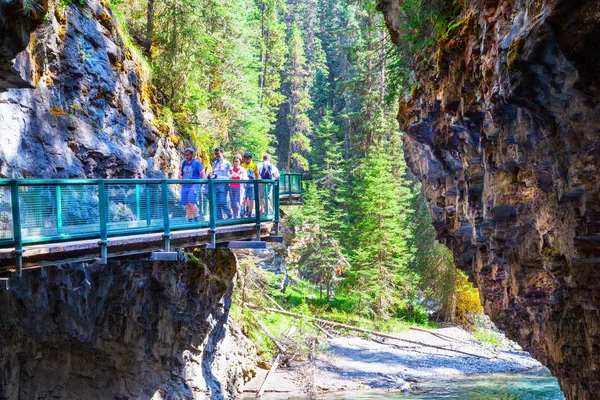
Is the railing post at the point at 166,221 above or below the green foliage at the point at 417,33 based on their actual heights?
below

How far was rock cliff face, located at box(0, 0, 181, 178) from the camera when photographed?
41.1 feet

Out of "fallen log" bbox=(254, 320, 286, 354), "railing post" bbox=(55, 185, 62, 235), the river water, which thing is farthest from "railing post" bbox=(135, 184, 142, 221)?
"fallen log" bbox=(254, 320, 286, 354)

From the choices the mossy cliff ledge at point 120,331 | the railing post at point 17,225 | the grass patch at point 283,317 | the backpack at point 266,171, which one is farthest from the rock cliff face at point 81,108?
the grass patch at point 283,317

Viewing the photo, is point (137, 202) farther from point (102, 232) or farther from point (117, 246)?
point (102, 232)

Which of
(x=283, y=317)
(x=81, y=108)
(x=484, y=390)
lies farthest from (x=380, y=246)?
(x=81, y=108)

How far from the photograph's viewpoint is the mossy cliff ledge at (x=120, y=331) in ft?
42.2

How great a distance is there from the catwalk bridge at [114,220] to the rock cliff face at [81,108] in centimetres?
221

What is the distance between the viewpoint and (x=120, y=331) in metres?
15.0

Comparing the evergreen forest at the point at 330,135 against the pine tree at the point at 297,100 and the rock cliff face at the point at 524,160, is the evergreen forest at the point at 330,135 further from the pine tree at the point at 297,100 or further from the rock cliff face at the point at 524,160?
the rock cliff face at the point at 524,160

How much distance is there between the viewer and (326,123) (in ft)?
162

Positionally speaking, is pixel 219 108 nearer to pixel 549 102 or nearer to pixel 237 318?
pixel 237 318

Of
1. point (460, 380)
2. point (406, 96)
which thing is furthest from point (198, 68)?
point (460, 380)

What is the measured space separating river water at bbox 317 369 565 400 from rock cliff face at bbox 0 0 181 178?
1107cm

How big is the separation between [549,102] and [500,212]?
15.3ft
